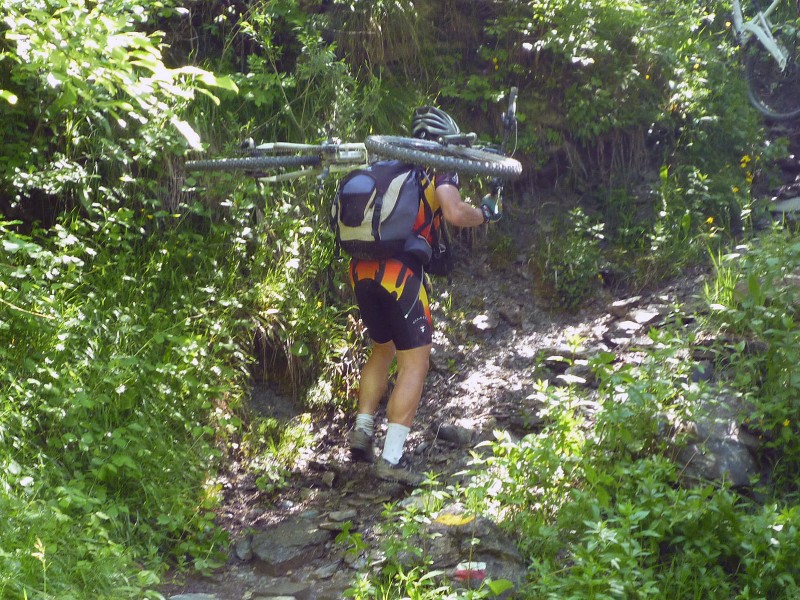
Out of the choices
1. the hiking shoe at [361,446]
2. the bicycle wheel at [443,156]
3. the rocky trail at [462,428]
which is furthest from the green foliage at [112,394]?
the bicycle wheel at [443,156]

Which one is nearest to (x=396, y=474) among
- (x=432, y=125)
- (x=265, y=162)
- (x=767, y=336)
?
(x=265, y=162)

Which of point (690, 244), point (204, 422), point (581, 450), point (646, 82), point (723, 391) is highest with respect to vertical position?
point (646, 82)

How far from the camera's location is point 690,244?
23.7 ft

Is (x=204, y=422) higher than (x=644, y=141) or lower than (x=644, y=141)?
lower

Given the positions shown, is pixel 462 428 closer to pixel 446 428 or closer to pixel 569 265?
pixel 446 428

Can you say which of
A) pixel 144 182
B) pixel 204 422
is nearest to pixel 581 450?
pixel 204 422

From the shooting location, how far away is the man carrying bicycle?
5098 mm

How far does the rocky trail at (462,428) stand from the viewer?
4.11 m

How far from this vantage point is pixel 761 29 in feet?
30.0

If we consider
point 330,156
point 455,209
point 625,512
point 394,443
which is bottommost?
point 394,443

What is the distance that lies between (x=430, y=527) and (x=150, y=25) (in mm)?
4428

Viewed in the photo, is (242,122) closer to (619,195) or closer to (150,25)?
(150,25)

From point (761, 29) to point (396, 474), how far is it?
678cm

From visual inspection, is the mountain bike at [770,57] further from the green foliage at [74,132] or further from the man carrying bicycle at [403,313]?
the green foliage at [74,132]
